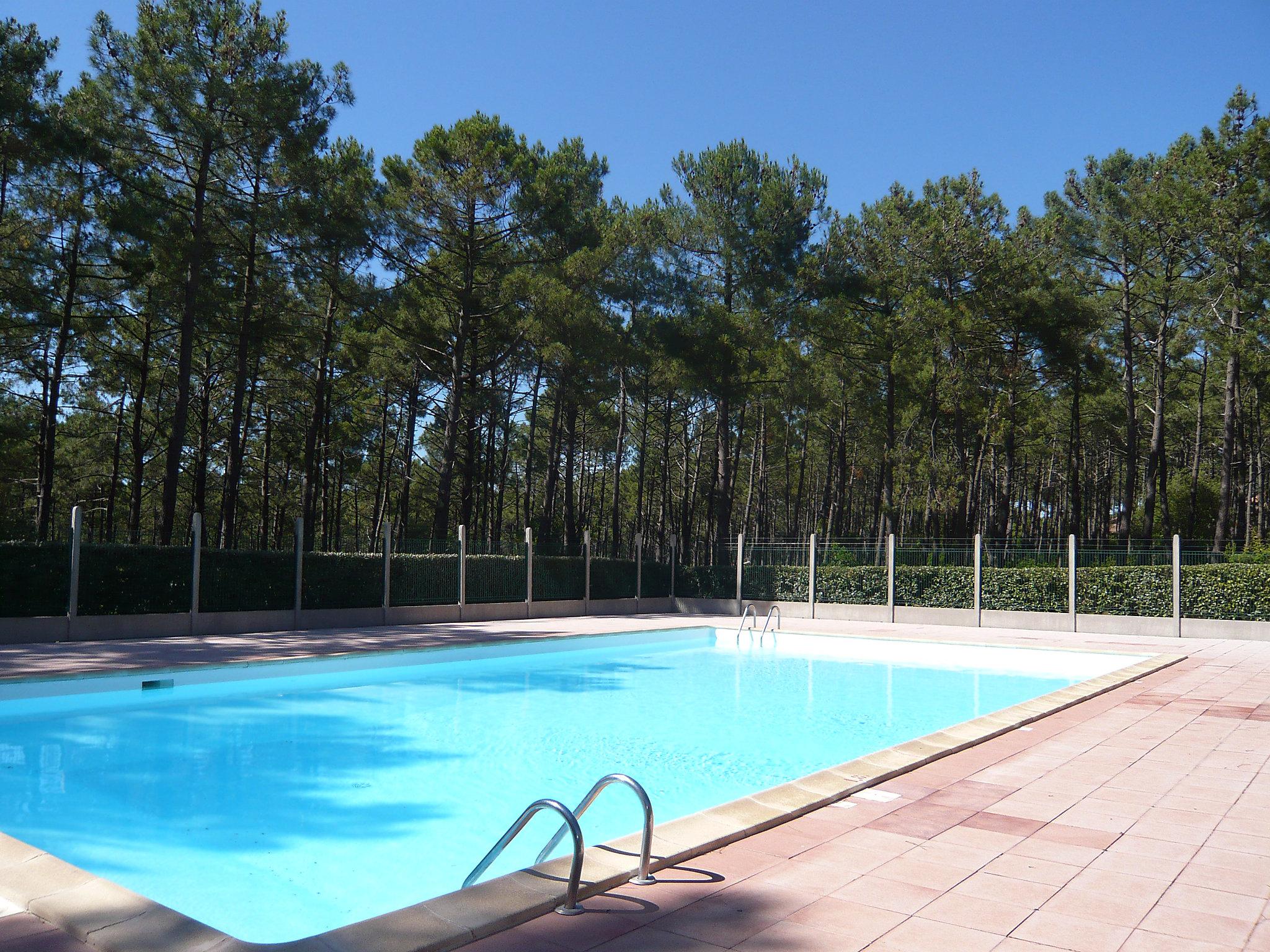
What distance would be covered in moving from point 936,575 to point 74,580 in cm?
1600

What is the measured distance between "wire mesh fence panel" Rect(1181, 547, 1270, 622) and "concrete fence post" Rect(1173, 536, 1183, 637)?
51 millimetres

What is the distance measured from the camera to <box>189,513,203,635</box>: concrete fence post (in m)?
13.9

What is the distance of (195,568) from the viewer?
13.9 m

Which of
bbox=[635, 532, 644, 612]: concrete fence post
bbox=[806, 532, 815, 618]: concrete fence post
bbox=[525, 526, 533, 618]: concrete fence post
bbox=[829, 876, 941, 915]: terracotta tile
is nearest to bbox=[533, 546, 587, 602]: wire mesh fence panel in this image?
bbox=[525, 526, 533, 618]: concrete fence post

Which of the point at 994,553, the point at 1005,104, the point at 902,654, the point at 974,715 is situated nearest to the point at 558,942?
the point at 974,715

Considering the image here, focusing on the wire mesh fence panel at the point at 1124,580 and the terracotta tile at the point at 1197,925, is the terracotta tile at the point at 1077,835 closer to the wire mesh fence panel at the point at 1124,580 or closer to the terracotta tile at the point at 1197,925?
the terracotta tile at the point at 1197,925

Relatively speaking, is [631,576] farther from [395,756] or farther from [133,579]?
[395,756]

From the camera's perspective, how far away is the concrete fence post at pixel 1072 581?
1758cm

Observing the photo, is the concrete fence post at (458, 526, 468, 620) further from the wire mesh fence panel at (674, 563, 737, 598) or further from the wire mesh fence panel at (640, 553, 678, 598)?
the wire mesh fence panel at (674, 563, 737, 598)

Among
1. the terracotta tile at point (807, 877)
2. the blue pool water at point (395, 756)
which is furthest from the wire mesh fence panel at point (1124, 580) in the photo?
the terracotta tile at point (807, 877)

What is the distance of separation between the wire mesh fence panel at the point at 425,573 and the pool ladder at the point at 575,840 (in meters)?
13.8

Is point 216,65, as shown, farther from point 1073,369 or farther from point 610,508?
point 610,508

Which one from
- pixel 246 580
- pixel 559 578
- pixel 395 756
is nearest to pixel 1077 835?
pixel 395 756

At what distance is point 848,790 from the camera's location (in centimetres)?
470
